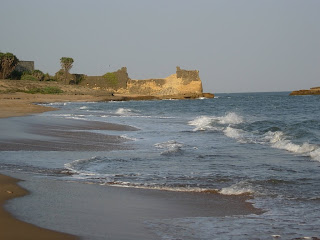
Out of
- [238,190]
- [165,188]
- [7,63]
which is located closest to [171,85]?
[7,63]

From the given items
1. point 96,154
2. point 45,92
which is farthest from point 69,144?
point 45,92

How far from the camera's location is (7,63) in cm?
6022

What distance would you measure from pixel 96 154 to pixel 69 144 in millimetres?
1750

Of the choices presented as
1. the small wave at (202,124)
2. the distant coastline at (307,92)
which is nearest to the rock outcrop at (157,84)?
the distant coastline at (307,92)

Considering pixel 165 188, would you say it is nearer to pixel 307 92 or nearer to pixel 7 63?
pixel 7 63

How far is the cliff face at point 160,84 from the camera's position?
8394 cm

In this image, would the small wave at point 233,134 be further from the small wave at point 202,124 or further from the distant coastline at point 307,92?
the distant coastline at point 307,92

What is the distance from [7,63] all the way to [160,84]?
104ft

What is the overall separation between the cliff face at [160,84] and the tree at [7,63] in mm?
23803

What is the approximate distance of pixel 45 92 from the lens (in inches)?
2347

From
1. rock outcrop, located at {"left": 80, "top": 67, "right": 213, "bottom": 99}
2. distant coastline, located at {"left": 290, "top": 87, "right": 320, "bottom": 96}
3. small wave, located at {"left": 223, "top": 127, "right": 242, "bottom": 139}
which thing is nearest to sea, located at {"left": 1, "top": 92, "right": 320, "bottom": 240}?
small wave, located at {"left": 223, "top": 127, "right": 242, "bottom": 139}

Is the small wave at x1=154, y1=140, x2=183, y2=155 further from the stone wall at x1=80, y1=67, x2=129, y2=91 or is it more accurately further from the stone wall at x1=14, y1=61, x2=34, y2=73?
the stone wall at x1=80, y1=67, x2=129, y2=91

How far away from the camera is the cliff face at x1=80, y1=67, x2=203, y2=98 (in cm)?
8394

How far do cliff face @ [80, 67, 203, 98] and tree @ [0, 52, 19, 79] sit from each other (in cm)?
2380
